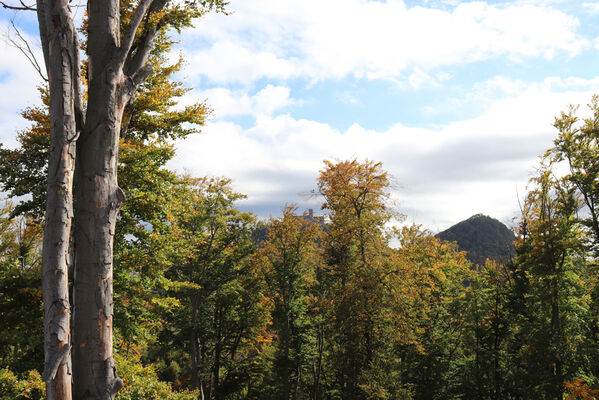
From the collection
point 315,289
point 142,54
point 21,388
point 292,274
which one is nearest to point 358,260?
point 292,274

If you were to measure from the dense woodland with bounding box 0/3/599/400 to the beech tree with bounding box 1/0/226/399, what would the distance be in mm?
5413

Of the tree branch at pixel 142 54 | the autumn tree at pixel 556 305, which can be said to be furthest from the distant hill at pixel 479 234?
the tree branch at pixel 142 54

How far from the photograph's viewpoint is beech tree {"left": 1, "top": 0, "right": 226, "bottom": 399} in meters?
3.01

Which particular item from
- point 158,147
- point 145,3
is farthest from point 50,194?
point 158,147

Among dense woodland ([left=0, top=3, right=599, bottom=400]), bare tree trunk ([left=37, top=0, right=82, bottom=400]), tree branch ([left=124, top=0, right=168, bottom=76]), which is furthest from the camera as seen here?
dense woodland ([left=0, top=3, right=599, bottom=400])

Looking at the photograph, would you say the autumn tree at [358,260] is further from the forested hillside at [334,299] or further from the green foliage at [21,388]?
the green foliage at [21,388]

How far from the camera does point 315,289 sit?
25.3 meters

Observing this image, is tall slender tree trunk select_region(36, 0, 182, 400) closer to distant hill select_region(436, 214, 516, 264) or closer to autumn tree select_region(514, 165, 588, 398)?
autumn tree select_region(514, 165, 588, 398)

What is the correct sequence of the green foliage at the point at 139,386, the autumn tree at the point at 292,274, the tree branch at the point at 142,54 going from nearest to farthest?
the tree branch at the point at 142,54 < the green foliage at the point at 139,386 < the autumn tree at the point at 292,274

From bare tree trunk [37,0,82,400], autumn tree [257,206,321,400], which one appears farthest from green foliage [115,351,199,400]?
autumn tree [257,206,321,400]

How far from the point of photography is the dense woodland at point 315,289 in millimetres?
10836

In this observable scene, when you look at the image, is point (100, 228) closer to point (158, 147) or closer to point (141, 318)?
point (158, 147)

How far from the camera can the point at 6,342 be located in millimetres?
9562

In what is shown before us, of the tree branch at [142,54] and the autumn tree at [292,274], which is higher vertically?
the tree branch at [142,54]
